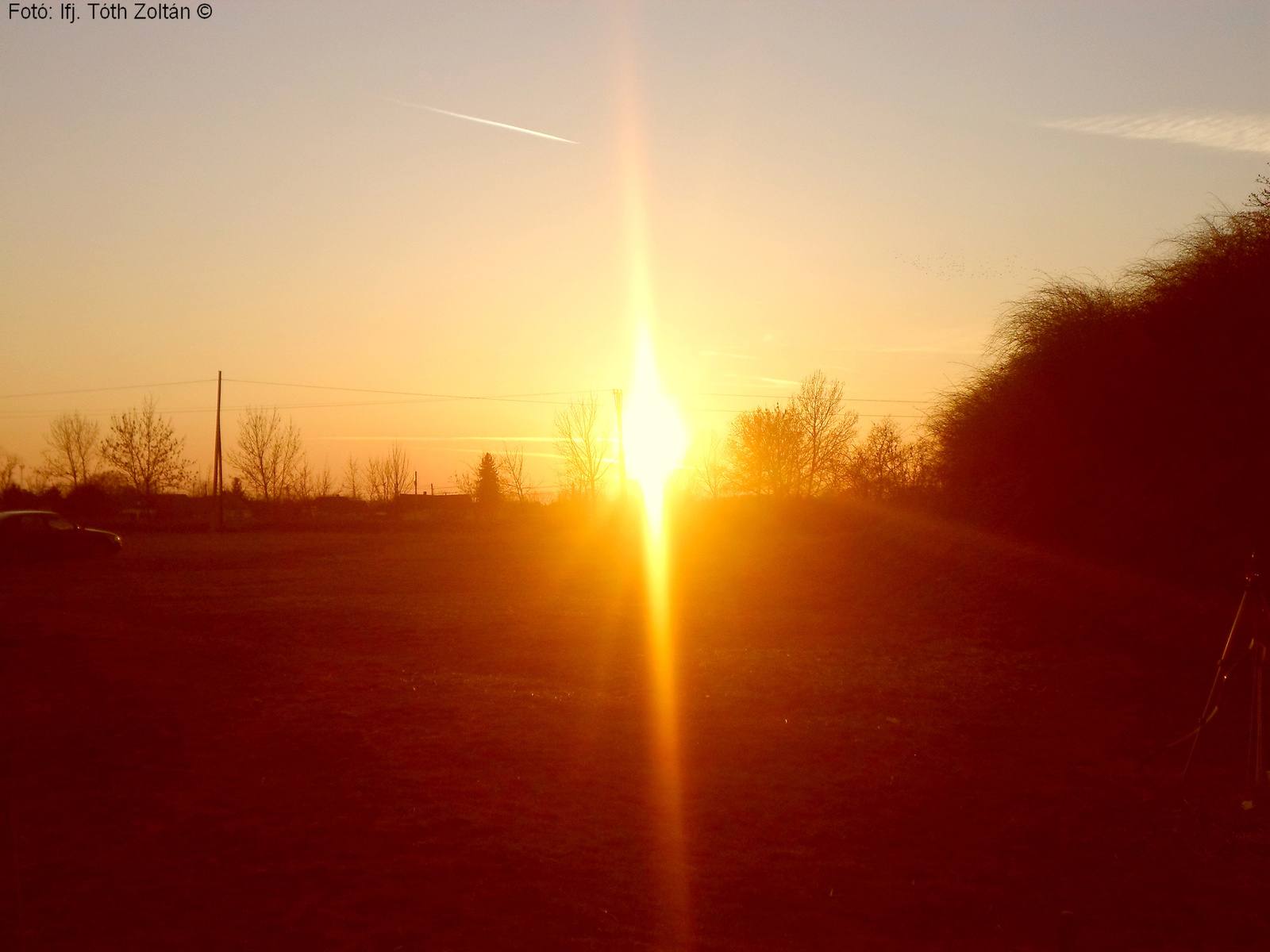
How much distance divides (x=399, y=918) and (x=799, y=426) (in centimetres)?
5416

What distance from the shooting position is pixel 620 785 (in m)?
7.58

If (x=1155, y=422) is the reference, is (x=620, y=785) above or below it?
below

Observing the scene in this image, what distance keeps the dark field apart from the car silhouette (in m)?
15.0

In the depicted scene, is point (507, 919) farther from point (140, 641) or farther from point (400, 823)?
point (140, 641)

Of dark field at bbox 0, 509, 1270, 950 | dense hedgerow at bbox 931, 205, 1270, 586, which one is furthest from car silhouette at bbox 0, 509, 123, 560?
dense hedgerow at bbox 931, 205, 1270, 586

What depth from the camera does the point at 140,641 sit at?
1188 cm

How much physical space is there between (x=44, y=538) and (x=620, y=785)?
2801 cm

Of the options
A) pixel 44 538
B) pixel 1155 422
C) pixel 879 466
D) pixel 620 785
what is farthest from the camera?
pixel 879 466

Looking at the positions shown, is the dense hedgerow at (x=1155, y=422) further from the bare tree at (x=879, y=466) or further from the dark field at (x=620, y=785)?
the bare tree at (x=879, y=466)

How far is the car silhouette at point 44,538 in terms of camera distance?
28.7 meters

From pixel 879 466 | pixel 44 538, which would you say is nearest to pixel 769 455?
pixel 879 466

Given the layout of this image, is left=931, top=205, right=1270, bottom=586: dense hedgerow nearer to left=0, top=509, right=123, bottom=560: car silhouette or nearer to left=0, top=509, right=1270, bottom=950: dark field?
left=0, top=509, right=1270, bottom=950: dark field

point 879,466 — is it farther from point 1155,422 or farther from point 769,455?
point 1155,422

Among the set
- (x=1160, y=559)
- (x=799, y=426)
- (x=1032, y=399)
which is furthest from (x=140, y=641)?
(x=799, y=426)
